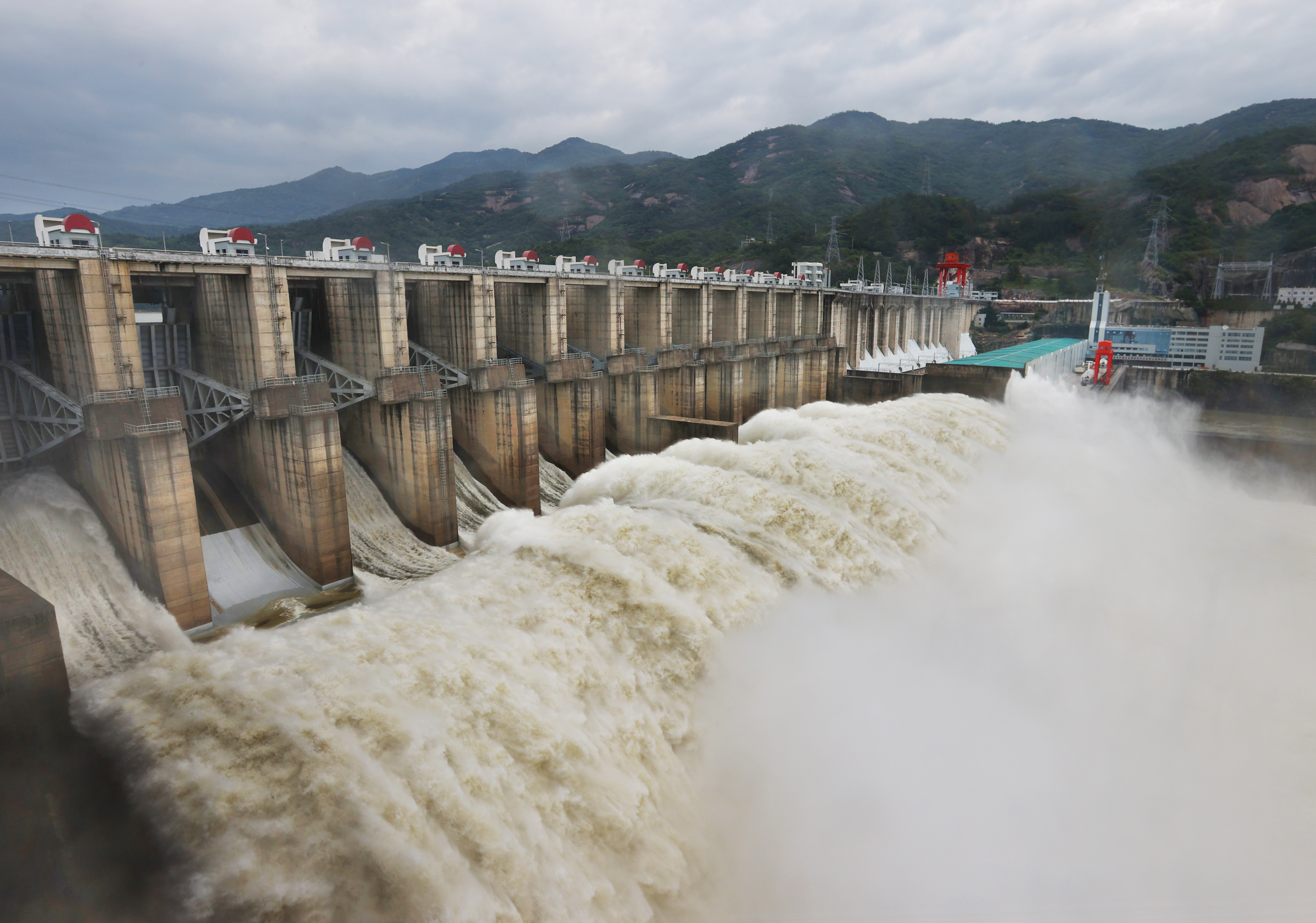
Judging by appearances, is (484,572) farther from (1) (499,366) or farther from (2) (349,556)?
(1) (499,366)

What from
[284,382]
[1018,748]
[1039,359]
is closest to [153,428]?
[284,382]

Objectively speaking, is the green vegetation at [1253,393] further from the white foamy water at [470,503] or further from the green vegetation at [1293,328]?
the white foamy water at [470,503]

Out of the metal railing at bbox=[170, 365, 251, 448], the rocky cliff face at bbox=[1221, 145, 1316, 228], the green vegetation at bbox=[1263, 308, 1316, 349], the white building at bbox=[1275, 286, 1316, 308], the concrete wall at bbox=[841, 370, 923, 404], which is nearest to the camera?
the metal railing at bbox=[170, 365, 251, 448]

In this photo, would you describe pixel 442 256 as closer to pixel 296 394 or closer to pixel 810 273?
pixel 296 394

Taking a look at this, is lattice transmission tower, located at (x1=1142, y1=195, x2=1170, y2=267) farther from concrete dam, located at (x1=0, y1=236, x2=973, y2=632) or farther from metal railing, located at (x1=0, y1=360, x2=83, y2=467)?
metal railing, located at (x1=0, y1=360, x2=83, y2=467)

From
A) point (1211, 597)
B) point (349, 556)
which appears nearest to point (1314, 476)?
point (1211, 597)

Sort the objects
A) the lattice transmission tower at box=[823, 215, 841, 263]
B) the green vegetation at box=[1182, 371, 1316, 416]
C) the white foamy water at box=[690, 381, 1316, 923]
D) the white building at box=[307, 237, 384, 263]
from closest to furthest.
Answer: the white foamy water at box=[690, 381, 1316, 923]
the white building at box=[307, 237, 384, 263]
the green vegetation at box=[1182, 371, 1316, 416]
the lattice transmission tower at box=[823, 215, 841, 263]

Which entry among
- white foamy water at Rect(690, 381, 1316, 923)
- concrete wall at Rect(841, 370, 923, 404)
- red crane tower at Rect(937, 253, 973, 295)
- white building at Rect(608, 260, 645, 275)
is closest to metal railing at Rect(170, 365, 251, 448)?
white foamy water at Rect(690, 381, 1316, 923)
